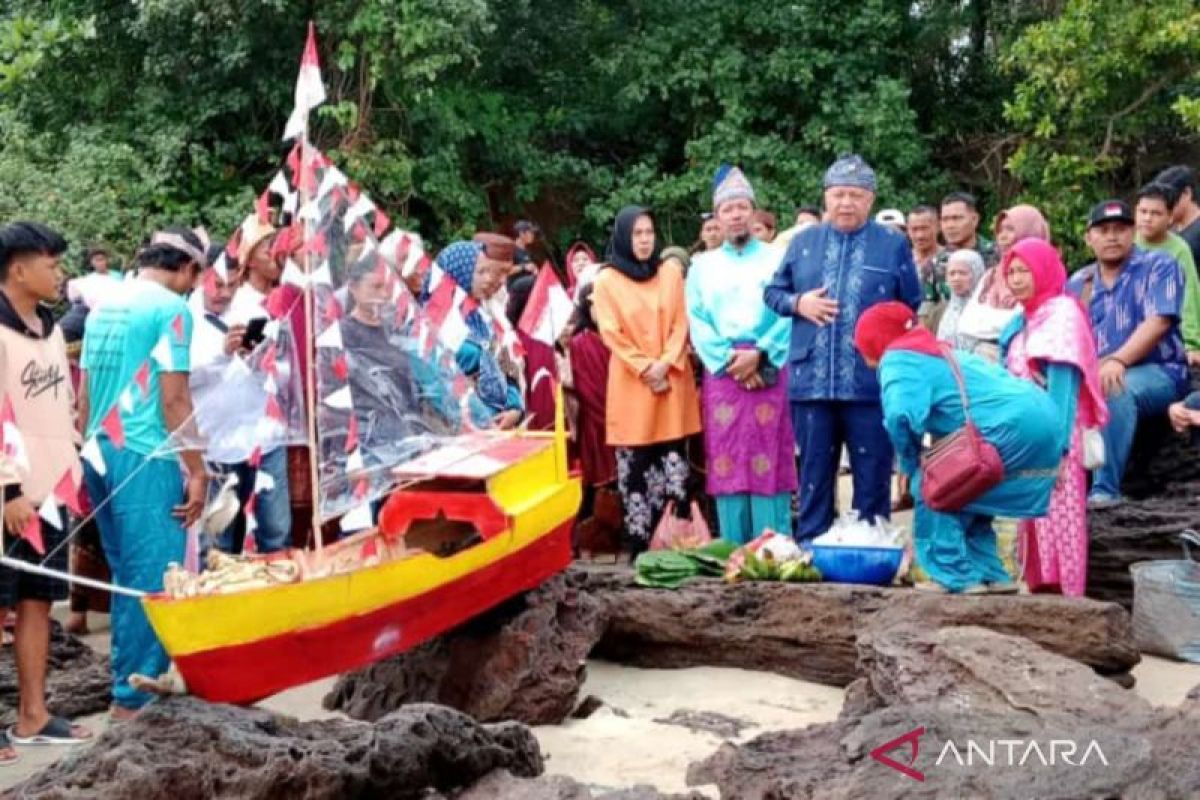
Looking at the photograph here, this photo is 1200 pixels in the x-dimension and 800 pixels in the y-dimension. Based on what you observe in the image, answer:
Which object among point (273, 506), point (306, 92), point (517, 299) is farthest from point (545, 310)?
point (306, 92)

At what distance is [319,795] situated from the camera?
3.51 metres

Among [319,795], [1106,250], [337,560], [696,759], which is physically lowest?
[696,759]

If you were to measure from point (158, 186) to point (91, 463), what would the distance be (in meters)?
9.07

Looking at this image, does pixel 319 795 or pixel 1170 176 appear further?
pixel 1170 176

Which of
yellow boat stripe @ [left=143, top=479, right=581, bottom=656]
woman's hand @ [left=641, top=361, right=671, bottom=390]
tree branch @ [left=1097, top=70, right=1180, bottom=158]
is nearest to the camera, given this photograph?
yellow boat stripe @ [left=143, top=479, right=581, bottom=656]

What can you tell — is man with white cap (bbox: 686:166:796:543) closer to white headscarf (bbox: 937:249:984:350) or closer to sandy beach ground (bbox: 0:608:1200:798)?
white headscarf (bbox: 937:249:984:350)

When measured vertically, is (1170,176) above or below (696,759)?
above

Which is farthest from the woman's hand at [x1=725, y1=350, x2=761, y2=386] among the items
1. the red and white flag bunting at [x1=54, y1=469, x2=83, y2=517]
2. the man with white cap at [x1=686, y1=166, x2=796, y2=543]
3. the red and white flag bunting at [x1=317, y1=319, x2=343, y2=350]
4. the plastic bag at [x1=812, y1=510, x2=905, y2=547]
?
the red and white flag bunting at [x1=54, y1=469, x2=83, y2=517]

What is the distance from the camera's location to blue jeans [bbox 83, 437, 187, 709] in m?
5.18

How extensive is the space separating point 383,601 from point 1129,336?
4063 mm

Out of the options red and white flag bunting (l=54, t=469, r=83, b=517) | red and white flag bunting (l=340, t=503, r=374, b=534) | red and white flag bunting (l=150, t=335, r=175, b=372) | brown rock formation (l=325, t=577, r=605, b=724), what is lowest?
brown rock formation (l=325, t=577, r=605, b=724)

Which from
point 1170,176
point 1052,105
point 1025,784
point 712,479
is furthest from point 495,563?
point 1052,105

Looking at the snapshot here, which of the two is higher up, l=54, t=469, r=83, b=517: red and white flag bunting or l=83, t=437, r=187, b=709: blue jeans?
l=54, t=469, r=83, b=517: red and white flag bunting

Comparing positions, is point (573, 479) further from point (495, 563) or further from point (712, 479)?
point (712, 479)
